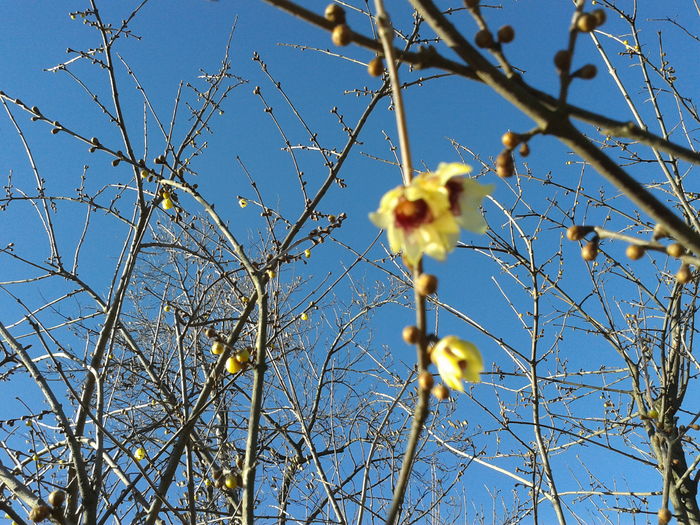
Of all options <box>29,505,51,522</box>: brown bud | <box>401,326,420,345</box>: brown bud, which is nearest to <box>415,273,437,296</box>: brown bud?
<box>401,326,420,345</box>: brown bud

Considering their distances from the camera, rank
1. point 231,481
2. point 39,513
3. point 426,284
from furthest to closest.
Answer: point 231,481 < point 39,513 < point 426,284

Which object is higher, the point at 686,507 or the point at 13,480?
the point at 686,507

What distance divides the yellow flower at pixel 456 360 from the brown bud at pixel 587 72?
0.60 meters

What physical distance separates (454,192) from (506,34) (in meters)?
0.35

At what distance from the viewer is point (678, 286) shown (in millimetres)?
4254

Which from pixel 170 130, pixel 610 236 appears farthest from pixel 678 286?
pixel 170 130

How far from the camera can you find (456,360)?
1033mm

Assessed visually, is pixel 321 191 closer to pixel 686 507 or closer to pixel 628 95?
pixel 628 95

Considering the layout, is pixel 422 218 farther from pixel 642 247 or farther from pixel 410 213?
pixel 642 247

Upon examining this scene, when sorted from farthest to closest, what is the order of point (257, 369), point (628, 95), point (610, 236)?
point (628, 95) → point (257, 369) → point (610, 236)

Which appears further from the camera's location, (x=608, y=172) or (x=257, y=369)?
(x=257, y=369)

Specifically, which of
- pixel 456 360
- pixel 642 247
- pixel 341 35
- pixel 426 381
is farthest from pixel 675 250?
pixel 341 35

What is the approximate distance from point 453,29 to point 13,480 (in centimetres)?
247

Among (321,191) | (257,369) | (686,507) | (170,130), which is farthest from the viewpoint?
(686,507)
